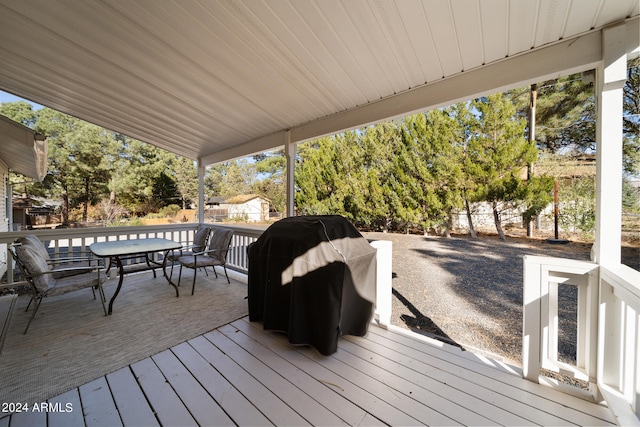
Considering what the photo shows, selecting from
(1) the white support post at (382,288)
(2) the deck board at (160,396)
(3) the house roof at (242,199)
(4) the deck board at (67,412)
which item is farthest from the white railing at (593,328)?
(3) the house roof at (242,199)

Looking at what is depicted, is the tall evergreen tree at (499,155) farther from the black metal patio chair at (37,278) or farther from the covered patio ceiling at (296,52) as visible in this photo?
the black metal patio chair at (37,278)

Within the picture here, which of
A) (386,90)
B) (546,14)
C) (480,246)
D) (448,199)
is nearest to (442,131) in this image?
(448,199)

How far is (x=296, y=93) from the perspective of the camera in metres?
2.85

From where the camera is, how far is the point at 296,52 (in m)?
2.20

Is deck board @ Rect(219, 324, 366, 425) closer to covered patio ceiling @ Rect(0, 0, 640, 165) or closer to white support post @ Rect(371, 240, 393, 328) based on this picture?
white support post @ Rect(371, 240, 393, 328)

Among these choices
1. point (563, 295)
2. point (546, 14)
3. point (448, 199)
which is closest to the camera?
point (546, 14)

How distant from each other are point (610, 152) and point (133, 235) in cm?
627

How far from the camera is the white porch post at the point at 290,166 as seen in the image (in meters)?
3.78

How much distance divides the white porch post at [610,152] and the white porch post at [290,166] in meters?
3.12

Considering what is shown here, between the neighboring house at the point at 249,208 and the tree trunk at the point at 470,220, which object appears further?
the neighboring house at the point at 249,208

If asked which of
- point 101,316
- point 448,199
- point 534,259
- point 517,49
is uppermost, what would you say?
point 517,49

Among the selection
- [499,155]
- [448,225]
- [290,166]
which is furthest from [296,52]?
[448,225]

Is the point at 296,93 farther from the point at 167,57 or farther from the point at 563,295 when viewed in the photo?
the point at 563,295

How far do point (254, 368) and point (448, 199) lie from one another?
705cm
